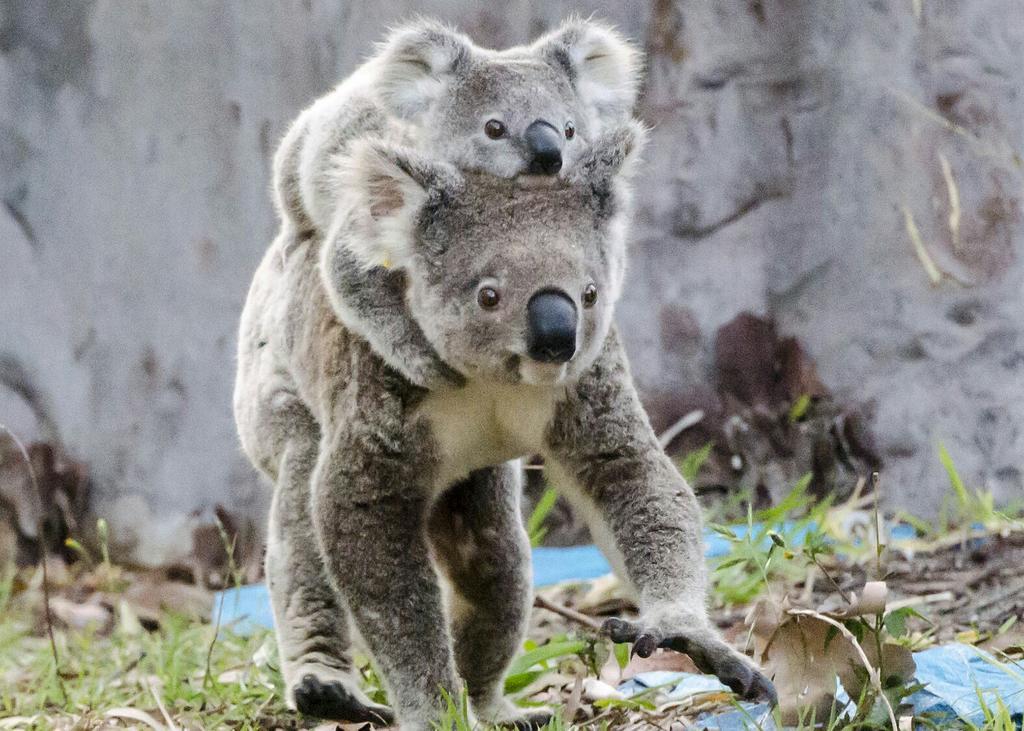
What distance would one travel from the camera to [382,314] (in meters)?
2.81

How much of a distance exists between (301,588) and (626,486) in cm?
99

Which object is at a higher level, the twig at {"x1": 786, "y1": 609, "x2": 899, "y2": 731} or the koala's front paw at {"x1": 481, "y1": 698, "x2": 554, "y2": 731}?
the twig at {"x1": 786, "y1": 609, "x2": 899, "y2": 731}

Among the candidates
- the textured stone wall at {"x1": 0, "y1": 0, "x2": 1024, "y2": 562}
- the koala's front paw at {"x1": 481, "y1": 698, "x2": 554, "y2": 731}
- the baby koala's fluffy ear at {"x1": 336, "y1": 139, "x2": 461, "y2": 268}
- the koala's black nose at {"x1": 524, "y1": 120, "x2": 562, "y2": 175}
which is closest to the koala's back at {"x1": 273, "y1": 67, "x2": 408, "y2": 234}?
the koala's black nose at {"x1": 524, "y1": 120, "x2": 562, "y2": 175}

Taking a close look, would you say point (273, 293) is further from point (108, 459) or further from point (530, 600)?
point (108, 459)

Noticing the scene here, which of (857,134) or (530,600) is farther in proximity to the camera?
(857,134)

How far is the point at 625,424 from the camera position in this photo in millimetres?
2689

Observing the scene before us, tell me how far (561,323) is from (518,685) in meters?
1.31

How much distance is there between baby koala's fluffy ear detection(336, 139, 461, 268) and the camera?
262 cm

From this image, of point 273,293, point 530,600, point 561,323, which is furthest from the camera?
point 273,293

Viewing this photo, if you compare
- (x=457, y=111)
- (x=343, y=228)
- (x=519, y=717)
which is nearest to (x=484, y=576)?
(x=519, y=717)

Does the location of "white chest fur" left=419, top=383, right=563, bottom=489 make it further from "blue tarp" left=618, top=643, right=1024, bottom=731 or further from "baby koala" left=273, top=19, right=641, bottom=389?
"blue tarp" left=618, top=643, right=1024, bottom=731

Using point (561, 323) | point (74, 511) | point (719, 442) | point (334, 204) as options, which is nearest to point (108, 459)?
→ point (74, 511)

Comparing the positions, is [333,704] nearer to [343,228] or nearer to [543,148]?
[343,228]

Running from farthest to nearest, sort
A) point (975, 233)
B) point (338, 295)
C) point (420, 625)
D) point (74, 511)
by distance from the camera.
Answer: point (74, 511) → point (975, 233) → point (338, 295) → point (420, 625)
